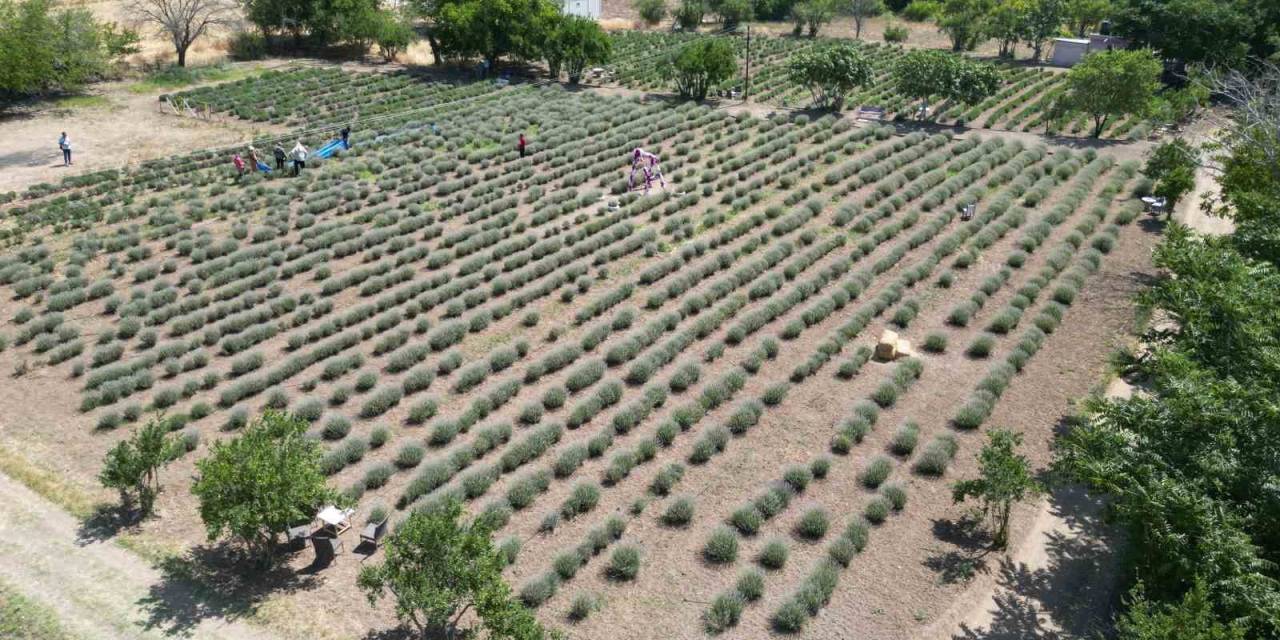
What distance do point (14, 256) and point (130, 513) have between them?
1561 cm

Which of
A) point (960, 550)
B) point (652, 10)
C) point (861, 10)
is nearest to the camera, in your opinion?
point (960, 550)

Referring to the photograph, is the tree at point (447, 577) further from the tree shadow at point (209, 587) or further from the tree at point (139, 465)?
the tree at point (139, 465)

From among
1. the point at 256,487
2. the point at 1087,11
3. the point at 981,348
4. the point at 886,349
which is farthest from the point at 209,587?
the point at 1087,11

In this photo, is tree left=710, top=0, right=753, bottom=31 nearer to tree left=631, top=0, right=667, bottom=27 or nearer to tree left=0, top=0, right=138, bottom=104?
tree left=631, top=0, right=667, bottom=27

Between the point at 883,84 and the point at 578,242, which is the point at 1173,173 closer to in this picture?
the point at 578,242

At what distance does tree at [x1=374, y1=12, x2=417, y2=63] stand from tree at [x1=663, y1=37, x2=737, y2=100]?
64.0ft

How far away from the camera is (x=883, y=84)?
52438mm

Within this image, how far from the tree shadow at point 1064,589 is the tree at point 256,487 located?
1050cm

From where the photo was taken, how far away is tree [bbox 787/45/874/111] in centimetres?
4388

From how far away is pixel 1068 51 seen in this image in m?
58.9

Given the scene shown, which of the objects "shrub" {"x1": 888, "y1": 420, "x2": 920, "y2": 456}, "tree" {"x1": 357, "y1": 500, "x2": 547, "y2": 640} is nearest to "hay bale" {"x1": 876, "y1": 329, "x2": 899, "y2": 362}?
"shrub" {"x1": 888, "y1": 420, "x2": 920, "y2": 456}

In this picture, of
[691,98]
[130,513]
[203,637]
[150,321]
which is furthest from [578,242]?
[691,98]

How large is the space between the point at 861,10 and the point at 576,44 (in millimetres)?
31949

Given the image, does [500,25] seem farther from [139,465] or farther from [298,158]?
[139,465]
